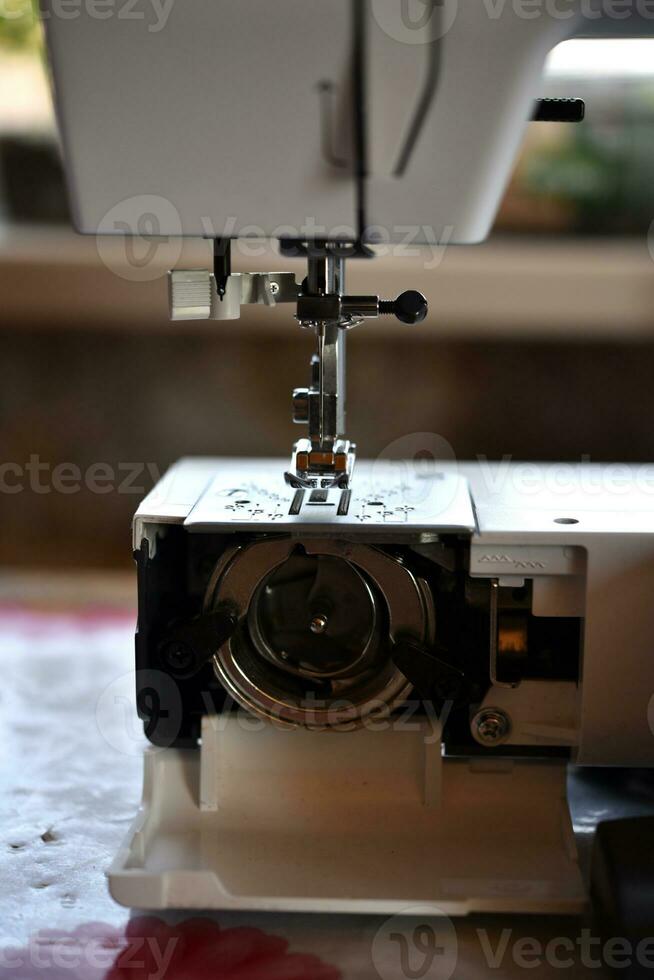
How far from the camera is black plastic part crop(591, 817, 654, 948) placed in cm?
78

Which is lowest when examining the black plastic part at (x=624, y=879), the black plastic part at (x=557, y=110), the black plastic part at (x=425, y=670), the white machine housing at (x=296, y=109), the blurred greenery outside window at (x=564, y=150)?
the black plastic part at (x=624, y=879)

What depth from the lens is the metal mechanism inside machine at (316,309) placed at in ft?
3.12

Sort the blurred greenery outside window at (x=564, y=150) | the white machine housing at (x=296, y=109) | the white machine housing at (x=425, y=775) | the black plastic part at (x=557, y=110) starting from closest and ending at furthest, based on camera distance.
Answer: the white machine housing at (x=296, y=109), the white machine housing at (x=425, y=775), the black plastic part at (x=557, y=110), the blurred greenery outside window at (x=564, y=150)

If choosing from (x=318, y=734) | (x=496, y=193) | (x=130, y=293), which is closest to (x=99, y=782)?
(x=318, y=734)

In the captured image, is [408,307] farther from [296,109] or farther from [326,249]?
[296,109]

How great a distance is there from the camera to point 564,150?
235 centimetres

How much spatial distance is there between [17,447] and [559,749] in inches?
70.2

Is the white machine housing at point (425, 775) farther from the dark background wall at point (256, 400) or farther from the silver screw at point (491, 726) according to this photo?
the dark background wall at point (256, 400)

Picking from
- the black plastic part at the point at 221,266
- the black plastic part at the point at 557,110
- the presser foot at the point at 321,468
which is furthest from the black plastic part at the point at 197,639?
the black plastic part at the point at 557,110

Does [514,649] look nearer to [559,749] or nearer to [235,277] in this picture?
[559,749]

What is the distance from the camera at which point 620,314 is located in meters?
2.23

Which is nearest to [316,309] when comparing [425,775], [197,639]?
[197,639]

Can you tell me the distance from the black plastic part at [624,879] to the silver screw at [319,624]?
291 millimetres

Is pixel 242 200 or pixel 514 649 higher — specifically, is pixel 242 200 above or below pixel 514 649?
above
